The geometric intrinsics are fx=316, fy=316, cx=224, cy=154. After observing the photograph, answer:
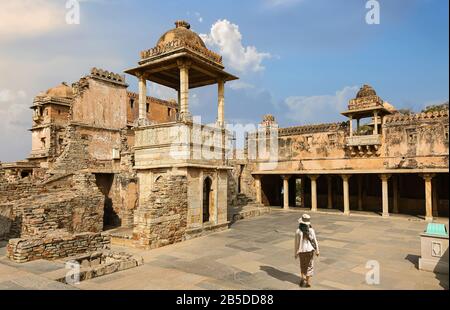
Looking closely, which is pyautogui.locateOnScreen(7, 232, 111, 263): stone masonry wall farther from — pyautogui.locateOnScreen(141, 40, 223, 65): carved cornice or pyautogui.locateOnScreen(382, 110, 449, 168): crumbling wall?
pyautogui.locateOnScreen(382, 110, 449, 168): crumbling wall

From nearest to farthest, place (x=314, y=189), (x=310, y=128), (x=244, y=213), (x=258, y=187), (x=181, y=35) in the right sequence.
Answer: (x=181, y=35) → (x=244, y=213) → (x=314, y=189) → (x=258, y=187) → (x=310, y=128)

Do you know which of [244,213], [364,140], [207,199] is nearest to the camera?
[207,199]

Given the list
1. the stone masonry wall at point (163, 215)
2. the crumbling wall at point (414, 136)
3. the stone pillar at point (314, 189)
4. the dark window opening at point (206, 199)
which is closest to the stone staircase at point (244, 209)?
the dark window opening at point (206, 199)

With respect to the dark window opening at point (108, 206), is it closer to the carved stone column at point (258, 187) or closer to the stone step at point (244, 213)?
the stone step at point (244, 213)

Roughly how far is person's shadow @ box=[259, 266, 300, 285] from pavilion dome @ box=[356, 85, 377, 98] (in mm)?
19084

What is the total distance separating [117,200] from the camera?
16891 millimetres

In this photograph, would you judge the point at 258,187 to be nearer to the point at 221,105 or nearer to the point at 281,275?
the point at 221,105

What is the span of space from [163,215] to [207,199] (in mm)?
3211

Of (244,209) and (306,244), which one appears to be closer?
(306,244)

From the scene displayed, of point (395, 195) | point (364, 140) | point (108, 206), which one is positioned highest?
point (364, 140)

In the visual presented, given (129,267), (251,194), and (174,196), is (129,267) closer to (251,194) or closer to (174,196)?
(174,196)

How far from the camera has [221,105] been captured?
567 inches

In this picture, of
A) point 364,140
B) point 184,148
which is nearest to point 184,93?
point 184,148
